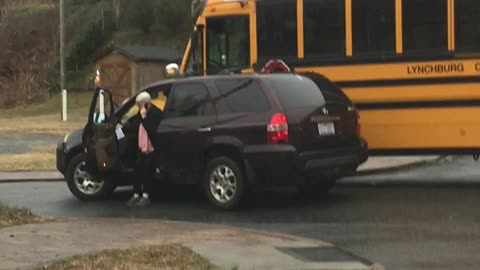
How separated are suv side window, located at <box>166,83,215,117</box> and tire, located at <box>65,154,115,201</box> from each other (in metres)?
1.67

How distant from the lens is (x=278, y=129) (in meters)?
10.3

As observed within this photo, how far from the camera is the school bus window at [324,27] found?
41.9ft

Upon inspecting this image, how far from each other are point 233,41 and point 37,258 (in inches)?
279

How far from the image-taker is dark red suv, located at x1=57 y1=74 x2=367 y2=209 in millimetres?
10445

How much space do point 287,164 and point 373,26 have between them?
3.38 m

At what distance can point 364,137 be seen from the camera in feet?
42.4

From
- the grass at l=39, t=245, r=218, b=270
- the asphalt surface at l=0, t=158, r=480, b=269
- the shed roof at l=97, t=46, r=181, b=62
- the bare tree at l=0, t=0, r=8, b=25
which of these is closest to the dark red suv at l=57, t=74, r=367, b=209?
the asphalt surface at l=0, t=158, r=480, b=269

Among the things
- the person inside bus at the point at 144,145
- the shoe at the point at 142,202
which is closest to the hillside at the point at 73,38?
the person inside bus at the point at 144,145

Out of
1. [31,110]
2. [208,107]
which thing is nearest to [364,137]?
[208,107]

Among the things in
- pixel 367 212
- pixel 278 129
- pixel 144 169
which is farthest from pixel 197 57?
pixel 367 212

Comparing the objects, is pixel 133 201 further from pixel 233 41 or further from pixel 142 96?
pixel 233 41

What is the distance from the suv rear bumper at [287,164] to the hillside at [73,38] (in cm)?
4728

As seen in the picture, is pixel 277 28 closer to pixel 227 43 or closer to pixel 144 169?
pixel 227 43

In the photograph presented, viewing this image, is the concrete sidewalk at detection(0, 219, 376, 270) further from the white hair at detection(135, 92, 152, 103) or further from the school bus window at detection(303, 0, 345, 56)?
the school bus window at detection(303, 0, 345, 56)
